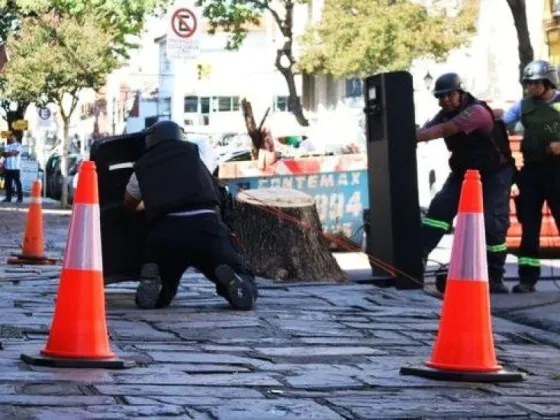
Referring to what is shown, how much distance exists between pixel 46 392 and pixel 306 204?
6.78m

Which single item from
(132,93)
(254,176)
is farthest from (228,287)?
(132,93)

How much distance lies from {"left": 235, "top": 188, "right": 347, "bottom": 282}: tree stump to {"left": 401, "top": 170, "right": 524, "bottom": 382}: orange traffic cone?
18.3ft

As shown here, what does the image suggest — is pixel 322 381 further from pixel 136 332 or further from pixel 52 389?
pixel 136 332

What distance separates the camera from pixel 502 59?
1843 inches

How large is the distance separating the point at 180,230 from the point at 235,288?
0.51 meters

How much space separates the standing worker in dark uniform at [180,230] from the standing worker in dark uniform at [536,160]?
3.09 meters

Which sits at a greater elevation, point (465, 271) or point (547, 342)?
point (465, 271)

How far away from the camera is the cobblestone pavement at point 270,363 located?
6.11 metres

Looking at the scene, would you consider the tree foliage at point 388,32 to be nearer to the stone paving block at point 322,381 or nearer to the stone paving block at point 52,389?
the stone paving block at point 322,381

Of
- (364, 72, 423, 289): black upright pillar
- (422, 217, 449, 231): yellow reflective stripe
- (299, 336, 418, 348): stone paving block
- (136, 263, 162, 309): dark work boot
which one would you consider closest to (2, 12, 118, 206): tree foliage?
(364, 72, 423, 289): black upright pillar

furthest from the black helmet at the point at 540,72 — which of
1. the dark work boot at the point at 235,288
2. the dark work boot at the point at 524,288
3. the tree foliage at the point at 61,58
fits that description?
the tree foliage at the point at 61,58

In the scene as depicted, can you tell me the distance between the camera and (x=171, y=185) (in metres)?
10.0

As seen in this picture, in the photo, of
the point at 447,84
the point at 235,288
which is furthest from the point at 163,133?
the point at 447,84

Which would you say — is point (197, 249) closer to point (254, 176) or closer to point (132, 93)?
point (254, 176)
